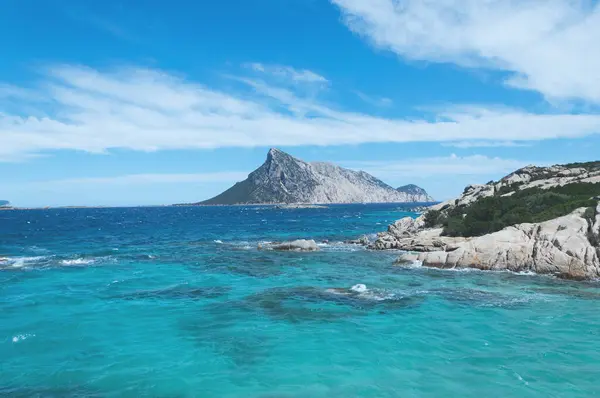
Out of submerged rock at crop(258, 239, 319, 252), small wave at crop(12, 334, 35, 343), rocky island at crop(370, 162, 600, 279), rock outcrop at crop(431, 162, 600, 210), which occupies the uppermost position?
rock outcrop at crop(431, 162, 600, 210)

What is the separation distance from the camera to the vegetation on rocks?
51.0m

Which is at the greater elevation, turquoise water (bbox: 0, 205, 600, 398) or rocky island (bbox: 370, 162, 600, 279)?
rocky island (bbox: 370, 162, 600, 279)

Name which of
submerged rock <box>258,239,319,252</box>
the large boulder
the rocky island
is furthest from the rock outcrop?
submerged rock <box>258,239,319,252</box>

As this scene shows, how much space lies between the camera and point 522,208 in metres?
56.5

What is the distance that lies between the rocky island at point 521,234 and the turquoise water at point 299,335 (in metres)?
2.76

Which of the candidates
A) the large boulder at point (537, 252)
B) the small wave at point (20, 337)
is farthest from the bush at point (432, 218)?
the small wave at point (20, 337)

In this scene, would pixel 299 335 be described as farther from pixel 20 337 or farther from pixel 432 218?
pixel 432 218

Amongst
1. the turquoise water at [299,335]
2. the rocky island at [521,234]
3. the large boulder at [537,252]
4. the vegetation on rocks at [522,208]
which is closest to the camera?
the turquoise water at [299,335]

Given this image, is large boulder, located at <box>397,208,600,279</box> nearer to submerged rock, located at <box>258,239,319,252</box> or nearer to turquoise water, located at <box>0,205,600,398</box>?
turquoise water, located at <box>0,205,600,398</box>

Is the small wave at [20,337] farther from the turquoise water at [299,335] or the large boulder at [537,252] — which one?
the large boulder at [537,252]

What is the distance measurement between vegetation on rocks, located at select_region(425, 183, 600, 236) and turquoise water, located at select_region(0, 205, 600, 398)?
16.9m

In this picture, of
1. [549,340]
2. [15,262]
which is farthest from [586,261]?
[15,262]

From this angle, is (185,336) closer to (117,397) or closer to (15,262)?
(117,397)

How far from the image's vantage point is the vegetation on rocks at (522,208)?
167 feet
